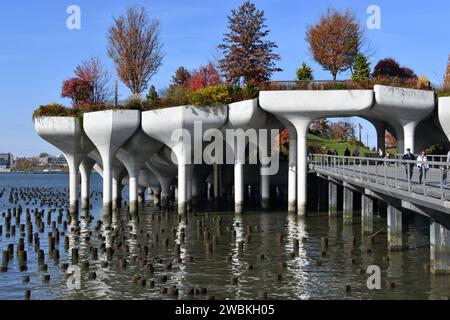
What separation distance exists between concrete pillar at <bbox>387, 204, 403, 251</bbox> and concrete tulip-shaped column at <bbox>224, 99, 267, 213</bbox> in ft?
64.3

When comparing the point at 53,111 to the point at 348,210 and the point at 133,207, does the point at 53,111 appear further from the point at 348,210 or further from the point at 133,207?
the point at 348,210

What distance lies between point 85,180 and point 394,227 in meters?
36.1

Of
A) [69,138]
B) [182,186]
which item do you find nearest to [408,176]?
[182,186]

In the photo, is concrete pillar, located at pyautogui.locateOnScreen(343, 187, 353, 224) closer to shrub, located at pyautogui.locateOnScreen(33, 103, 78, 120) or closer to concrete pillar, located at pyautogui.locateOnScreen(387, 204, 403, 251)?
concrete pillar, located at pyautogui.locateOnScreen(387, 204, 403, 251)

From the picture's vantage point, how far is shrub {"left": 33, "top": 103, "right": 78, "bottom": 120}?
50.5 metres

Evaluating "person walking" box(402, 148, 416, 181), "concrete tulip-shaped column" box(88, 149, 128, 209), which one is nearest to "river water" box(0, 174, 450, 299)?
"person walking" box(402, 148, 416, 181)

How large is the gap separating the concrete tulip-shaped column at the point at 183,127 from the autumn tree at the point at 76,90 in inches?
502

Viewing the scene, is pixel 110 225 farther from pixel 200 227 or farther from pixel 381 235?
pixel 381 235

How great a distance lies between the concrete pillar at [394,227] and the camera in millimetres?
29750

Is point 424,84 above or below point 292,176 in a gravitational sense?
above

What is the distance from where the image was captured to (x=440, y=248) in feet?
76.3

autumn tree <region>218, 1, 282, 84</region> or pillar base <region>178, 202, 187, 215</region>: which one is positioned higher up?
autumn tree <region>218, 1, 282, 84</region>

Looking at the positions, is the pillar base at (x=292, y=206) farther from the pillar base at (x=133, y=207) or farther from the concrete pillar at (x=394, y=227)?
the concrete pillar at (x=394, y=227)
